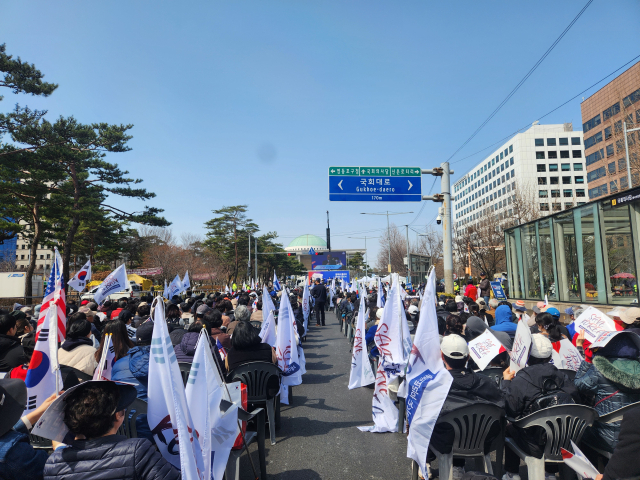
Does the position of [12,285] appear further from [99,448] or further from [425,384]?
[425,384]

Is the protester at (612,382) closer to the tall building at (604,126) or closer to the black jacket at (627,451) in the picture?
the black jacket at (627,451)

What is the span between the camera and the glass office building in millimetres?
11719

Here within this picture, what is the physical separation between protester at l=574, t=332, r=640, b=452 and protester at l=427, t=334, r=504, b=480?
0.74 metres

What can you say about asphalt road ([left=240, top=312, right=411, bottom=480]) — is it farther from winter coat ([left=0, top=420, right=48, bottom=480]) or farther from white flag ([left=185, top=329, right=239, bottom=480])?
winter coat ([left=0, top=420, right=48, bottom=480])

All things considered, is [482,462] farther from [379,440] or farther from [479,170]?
[479,170]

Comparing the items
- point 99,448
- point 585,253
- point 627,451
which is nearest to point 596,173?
point 585,253

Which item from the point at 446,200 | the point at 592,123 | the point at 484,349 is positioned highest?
the point at 592,123

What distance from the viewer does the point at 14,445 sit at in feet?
6.81

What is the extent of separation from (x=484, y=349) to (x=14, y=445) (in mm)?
4111

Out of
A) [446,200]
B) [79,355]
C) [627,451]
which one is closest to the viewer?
[627,451]

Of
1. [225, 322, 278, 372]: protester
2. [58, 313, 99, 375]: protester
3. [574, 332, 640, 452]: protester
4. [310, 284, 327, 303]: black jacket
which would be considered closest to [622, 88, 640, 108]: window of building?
[310, 284, 327, 303]: black jacket

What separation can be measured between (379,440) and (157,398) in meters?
3.27

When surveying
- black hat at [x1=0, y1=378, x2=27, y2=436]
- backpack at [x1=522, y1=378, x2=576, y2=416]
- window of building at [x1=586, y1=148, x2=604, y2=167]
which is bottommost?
backpack at [x1=522, y1=378, x2=576, y2=416]

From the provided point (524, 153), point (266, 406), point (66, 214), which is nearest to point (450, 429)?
point (266, 406)
